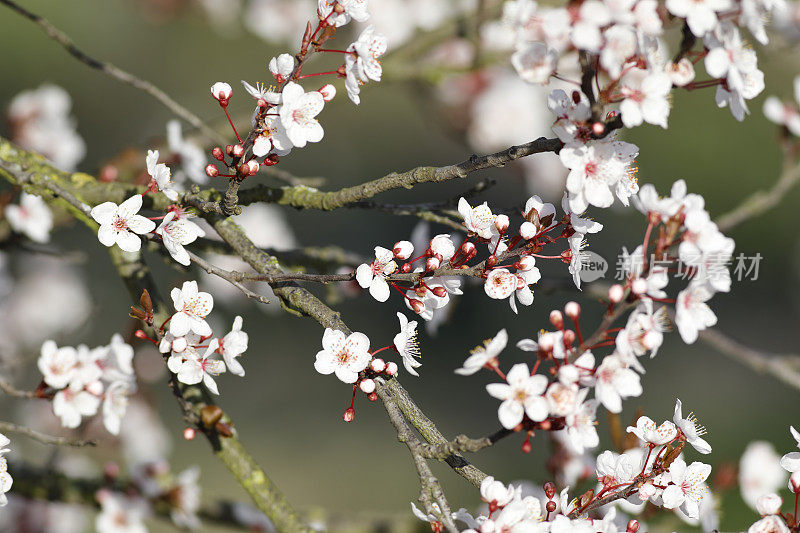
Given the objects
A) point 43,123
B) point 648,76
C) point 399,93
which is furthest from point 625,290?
point 399,93

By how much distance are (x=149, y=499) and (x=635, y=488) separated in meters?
1.23

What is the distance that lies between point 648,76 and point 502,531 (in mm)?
595

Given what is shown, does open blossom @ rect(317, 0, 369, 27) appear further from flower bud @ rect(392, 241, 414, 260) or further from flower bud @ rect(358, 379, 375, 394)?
flower bud @ rect(358, 379, 375, 394)

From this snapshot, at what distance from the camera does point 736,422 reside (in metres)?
4.82

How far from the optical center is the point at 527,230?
102 centimetres

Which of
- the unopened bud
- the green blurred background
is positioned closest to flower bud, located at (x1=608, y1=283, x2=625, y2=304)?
the unopened bud

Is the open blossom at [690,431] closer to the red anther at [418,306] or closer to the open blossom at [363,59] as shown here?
the red anther at [418,306]

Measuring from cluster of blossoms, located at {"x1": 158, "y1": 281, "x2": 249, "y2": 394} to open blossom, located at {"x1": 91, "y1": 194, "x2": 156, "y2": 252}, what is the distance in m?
0.10

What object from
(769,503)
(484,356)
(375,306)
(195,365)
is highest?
(375,306)

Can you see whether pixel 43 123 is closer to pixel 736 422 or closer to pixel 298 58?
pixel 298 58

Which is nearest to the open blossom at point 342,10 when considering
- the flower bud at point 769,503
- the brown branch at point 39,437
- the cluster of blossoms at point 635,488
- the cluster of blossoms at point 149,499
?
the cluster of blossoms at point 635,488

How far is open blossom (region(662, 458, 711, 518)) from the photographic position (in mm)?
1050

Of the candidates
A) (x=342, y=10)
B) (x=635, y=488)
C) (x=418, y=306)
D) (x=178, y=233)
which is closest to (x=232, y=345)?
(x=178, y=233)

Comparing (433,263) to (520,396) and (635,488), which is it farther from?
(635,488)
